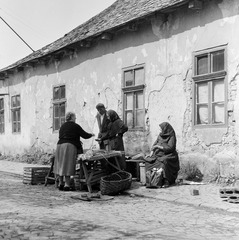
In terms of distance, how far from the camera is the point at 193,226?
6.02m

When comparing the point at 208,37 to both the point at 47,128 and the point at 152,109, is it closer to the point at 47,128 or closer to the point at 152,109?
the point at 152,109

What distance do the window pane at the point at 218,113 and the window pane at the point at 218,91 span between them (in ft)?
0.46

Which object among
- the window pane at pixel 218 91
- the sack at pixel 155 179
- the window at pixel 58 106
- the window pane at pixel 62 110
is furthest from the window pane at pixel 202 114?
the window pane at pixel 62 110

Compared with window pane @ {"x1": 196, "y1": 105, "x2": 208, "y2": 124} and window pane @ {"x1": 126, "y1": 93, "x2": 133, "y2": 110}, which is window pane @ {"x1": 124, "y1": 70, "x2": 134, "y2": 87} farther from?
window pane @ {"x1": 196, "y1": 105, "x2": 208, "y2": 124}

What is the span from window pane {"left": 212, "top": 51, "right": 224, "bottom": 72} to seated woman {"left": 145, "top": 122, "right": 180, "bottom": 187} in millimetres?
1768

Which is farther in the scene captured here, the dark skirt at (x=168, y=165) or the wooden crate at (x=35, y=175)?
the wooden crate at (x=35, y=175)

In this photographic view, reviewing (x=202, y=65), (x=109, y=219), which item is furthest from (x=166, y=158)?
(x=109, y=219)

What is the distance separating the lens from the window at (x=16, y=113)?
20.7 meters

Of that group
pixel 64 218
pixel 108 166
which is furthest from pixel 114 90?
pixel 64 218

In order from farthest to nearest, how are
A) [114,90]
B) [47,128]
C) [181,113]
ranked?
1. [47,128]
2. [114,90]
3. [181,113]

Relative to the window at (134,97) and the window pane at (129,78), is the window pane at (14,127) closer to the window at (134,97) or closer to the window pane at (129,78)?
the window at (134,97)

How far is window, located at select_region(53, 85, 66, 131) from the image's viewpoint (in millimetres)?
17047

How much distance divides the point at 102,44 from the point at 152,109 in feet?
11.2

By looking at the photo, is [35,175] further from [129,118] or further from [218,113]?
[218,113]
